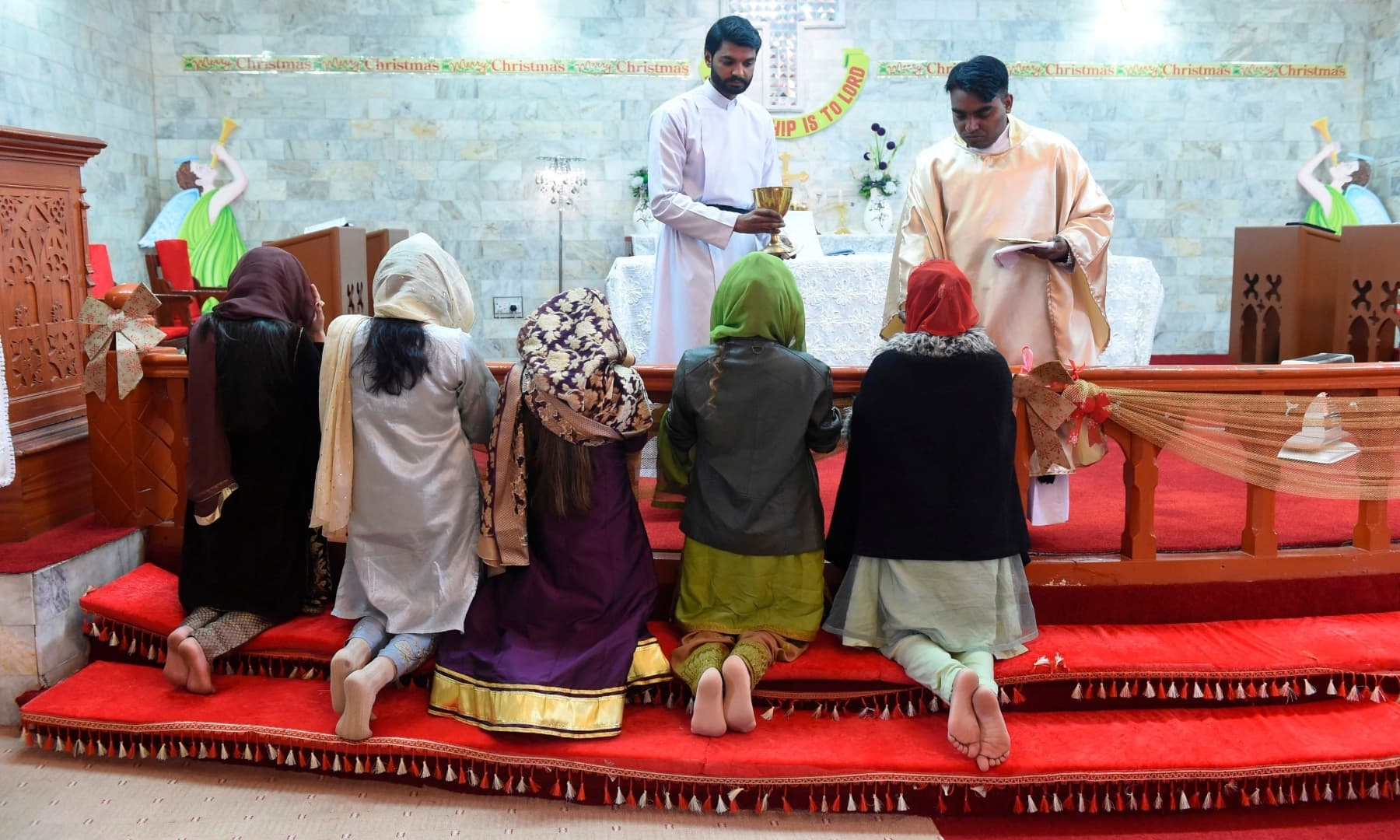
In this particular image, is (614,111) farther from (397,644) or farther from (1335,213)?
(397,644)

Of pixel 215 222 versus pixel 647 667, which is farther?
pixel 215 222

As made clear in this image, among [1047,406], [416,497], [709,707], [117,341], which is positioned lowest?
[709,707]

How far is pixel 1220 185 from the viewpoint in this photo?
10.1 m

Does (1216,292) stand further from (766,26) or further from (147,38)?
(147,38)

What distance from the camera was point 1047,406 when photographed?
3.32m

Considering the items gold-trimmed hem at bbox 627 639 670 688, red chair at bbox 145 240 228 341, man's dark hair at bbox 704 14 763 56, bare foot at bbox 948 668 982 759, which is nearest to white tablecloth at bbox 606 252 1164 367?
red chair at bbox 145 240 228 341

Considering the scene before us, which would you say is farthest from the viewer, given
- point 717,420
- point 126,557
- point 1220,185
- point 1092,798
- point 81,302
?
point 1220,185

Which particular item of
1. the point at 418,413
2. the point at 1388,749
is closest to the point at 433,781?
the point at 418,413

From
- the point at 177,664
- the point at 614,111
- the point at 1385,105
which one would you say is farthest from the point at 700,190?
the point at 1385,105

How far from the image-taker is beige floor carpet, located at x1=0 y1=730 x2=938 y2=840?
2.75 metres

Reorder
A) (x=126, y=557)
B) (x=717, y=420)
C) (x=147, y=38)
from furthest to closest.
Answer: (x=147, y=38) → (x=126, y=557) → (x=717, y=420)

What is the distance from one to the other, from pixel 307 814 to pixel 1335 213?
10257 millimetres

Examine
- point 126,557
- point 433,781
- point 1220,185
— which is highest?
point 1220,185

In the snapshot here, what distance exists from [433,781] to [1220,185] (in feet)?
31.5
